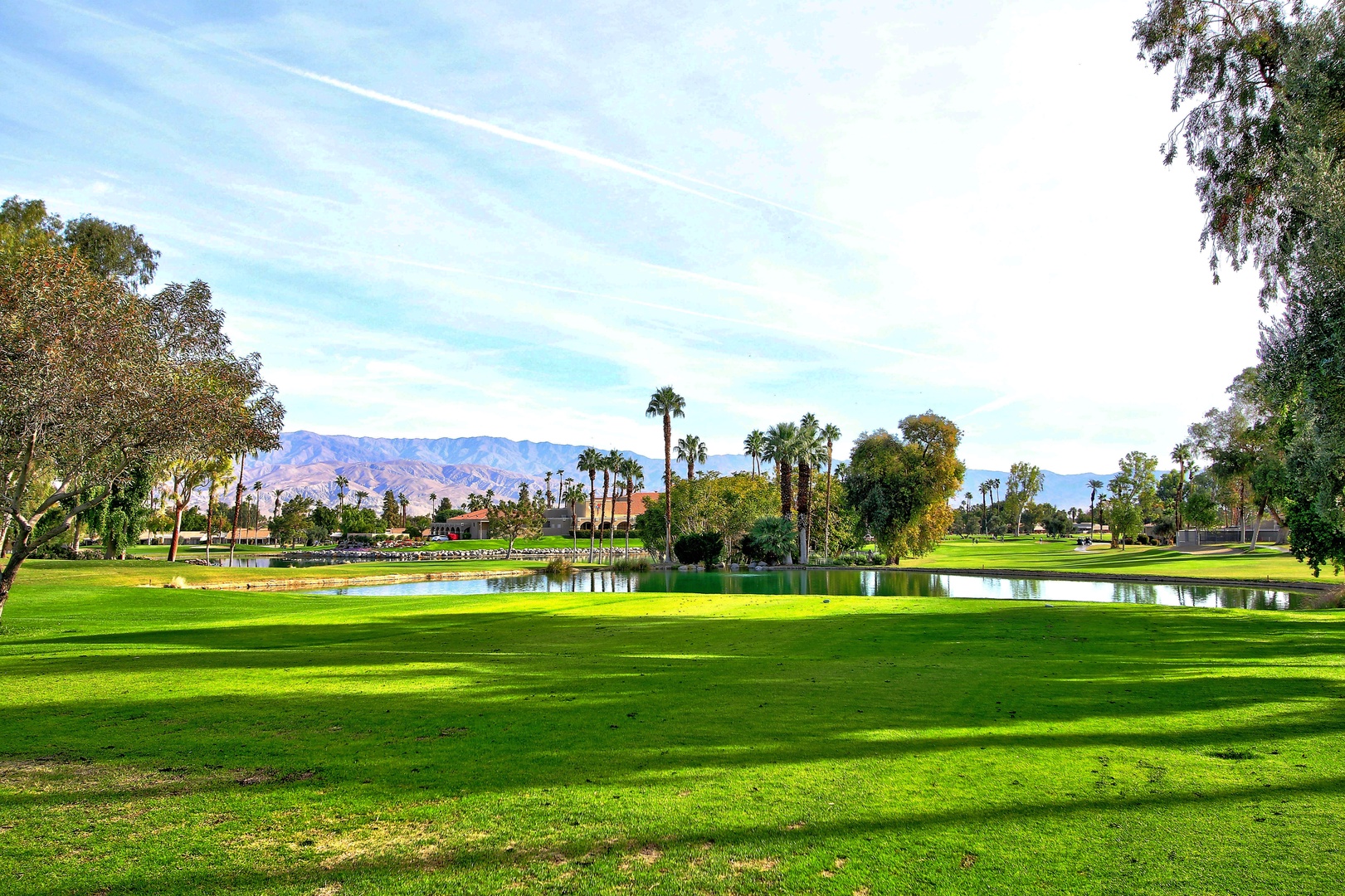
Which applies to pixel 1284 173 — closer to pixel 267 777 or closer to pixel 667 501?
pixel 267 777

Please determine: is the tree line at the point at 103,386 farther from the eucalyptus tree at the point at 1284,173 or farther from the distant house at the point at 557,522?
the distant house at the point at 557,522

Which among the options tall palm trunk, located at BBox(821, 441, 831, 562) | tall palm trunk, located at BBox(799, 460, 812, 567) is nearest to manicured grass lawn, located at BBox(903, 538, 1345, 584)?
tall palm trunk, located at BBox(821, 441, 831, 562)

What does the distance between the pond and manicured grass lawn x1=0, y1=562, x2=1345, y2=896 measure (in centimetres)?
2409

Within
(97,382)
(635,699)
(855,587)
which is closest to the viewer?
(635,699)

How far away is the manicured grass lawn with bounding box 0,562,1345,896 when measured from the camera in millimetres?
5000

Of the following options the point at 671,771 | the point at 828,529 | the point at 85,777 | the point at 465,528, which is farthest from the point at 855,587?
the point at 465,528

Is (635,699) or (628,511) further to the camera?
(628,511)

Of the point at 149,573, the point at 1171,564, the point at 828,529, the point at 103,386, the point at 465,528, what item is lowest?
the point at 149,573

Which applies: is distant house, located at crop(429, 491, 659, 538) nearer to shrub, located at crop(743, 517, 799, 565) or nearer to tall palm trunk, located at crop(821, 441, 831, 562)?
tall palm trunk, located at crop(821, 441, 831, 562)

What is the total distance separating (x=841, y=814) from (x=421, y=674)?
806cm

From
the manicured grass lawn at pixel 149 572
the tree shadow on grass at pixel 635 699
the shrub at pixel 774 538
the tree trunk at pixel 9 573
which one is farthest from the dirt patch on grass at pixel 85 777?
the shrub at pixel 774 538

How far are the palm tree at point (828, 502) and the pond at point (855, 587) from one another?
1015 cm

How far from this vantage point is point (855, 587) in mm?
45531

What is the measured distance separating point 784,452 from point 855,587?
2777cm
